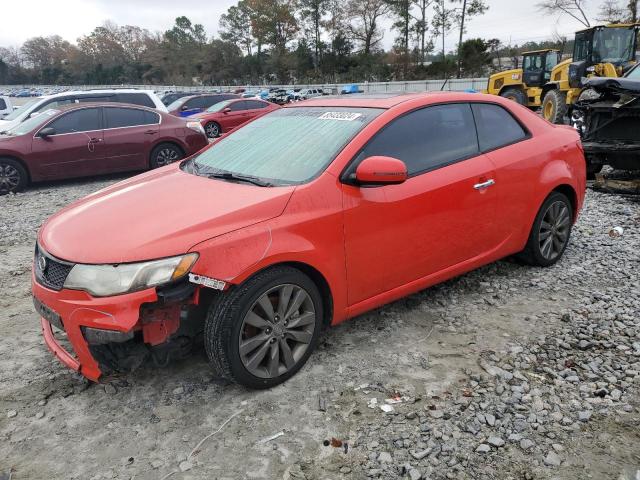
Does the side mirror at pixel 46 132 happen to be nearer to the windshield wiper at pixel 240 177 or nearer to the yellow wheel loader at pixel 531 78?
the windshield wiper at pixel 240 177

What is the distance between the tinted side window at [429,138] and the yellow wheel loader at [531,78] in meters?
14.5

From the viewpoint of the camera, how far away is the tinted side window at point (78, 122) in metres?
8.92

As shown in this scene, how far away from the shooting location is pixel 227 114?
16.9m

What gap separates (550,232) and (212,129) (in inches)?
543

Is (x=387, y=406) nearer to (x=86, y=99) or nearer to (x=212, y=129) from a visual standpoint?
(x=86, y=99)

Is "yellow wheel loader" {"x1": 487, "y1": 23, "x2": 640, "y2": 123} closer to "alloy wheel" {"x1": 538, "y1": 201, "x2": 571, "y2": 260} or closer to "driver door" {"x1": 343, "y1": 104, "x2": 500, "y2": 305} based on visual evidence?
"alloy wheel" {"x1": 538, "y1": 201, "x2": 571, "y2": 260}

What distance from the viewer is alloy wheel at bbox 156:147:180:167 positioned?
32.5 ft

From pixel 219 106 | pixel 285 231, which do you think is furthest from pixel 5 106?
pixel 285 231

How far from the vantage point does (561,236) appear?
463cm

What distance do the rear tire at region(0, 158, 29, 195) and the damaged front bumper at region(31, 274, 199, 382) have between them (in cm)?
695

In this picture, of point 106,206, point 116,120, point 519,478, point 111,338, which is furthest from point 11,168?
point 519,478

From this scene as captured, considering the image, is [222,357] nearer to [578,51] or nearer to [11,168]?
[11,168]

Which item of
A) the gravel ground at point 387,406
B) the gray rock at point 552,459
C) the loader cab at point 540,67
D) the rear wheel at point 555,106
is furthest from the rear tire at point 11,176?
the loader cab at point 540,67

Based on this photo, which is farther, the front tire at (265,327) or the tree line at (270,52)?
the tree line at (270,52)
